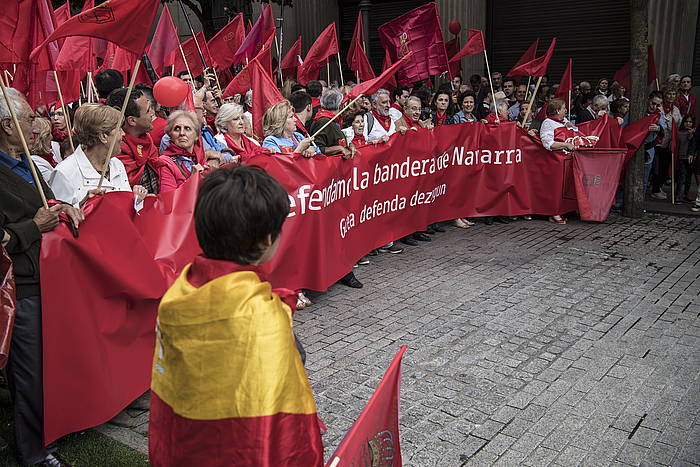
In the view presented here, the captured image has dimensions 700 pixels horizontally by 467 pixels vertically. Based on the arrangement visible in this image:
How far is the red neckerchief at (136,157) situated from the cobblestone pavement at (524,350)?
1901mm

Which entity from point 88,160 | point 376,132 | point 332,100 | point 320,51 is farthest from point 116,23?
point 320,51

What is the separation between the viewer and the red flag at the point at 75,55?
5.96m

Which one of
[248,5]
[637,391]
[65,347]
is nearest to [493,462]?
[637,391]

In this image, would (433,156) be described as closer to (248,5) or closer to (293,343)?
(293,343)

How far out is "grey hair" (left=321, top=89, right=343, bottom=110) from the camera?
23.8 ft

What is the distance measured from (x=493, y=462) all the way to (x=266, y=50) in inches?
249

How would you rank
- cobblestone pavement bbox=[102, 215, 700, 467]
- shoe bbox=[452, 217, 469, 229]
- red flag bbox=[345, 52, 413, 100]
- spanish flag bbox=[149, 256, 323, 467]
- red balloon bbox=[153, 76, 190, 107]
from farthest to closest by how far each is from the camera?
shoe bbox=[452, 217, 469, 229], red flag bbox=[345, 52, 413, 100], red balloon bbox=[153, 76, 190, 107], cobblestone pavement bbox=[102, 215, 700, 467], spanish flag bbox=[149, 256, 323, 467]

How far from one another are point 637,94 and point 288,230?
6.86m

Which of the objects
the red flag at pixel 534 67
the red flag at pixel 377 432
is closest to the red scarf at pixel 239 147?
the red flag at pixel 377 432

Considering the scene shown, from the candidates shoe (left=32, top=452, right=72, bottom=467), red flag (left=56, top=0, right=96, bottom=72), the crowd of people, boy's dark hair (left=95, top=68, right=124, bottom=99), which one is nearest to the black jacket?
the crowd of people

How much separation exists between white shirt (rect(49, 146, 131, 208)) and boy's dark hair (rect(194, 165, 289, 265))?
2472 mm

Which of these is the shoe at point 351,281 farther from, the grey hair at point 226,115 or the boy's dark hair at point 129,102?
the boy's dark hair at point 129,102

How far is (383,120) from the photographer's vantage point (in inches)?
334

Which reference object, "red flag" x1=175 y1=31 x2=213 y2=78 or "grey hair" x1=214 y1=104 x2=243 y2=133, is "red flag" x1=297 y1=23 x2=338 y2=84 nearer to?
"red flag" x1=175 y1=31 x2=213 y2=78
